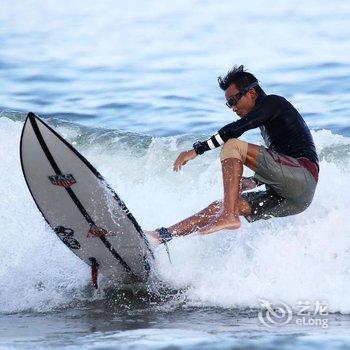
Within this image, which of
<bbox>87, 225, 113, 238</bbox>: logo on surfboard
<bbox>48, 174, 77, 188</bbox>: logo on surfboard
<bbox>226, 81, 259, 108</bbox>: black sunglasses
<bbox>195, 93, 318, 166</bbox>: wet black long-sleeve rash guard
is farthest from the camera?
<bbox>87, 225, 113, 238</bbox>: logo on surfboard

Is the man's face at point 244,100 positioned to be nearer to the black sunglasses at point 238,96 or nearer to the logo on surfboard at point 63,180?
the black sunglasses at point 238,96

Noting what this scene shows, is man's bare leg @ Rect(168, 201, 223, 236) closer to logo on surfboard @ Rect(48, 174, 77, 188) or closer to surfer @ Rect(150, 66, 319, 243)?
surfer @ Rect(150, 66, 319, 243)

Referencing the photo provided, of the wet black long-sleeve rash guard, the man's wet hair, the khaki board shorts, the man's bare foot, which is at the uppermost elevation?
the man's wet hair

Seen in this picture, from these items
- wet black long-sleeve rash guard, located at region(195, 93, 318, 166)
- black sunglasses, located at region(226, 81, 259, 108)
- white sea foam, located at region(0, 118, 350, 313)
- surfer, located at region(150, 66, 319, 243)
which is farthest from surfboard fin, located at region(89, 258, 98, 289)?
black sunglasses, located at region(226, 81, 259, 108)

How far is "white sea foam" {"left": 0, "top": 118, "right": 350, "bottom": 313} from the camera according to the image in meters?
9.95

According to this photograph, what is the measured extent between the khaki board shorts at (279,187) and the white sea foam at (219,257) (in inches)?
23.0

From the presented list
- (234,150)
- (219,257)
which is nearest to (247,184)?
(234,150)

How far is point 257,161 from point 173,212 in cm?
325

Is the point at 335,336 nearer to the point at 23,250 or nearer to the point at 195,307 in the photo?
the point at 195,307

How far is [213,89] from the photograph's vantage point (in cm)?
2427

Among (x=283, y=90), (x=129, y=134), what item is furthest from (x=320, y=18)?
(x=129, y=134)

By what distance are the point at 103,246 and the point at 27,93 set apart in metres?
14.8

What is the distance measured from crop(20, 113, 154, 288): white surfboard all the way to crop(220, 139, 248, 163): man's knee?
Result: 0.97 meters

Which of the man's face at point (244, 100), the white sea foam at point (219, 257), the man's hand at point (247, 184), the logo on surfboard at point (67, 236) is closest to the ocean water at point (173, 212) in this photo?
the white sea foam at point (219, 257)
